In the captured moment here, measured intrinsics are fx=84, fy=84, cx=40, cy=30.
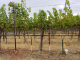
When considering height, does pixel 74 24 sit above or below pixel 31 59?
above

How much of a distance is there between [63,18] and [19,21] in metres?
Answer: 6.61

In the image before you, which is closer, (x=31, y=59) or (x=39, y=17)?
(x=31, y=59)

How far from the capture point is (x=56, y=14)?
41.5 feet

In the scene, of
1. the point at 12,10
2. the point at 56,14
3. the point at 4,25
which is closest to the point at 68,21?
the point at 56,14

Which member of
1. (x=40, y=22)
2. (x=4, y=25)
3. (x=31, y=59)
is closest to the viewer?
(x=31, y=59)

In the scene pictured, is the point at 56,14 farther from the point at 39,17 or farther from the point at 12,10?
the point at 12,10

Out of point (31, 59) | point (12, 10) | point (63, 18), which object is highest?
point (12, 10)

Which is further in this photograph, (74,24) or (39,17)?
(74,24)

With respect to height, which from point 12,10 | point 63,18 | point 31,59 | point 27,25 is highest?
point 12,10

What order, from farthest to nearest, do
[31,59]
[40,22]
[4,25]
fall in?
[4,25], [40,22], [31,59]

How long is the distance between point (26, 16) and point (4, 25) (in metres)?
3.76

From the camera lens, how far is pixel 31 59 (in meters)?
9.24

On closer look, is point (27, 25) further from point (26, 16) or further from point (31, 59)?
point (31, 59)

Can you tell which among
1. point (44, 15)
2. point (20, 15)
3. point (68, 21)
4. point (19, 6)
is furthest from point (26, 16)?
point (68, 21)
